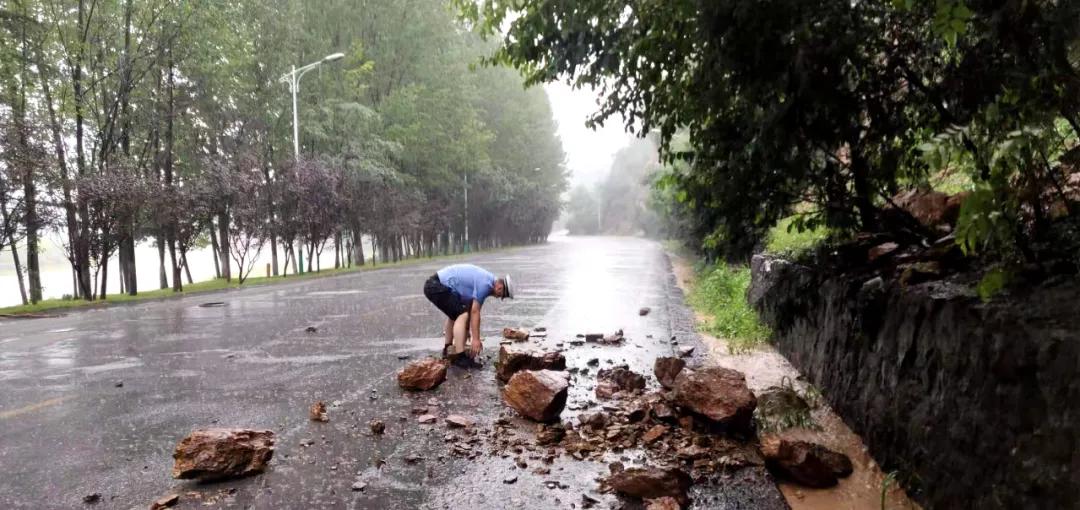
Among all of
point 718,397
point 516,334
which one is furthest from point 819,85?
point 516,334

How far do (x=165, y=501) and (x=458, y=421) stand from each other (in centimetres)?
202

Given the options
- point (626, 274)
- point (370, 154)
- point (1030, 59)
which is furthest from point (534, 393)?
point (370, 154)

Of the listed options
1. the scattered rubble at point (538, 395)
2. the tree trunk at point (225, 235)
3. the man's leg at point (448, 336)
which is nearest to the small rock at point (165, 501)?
the scattered rubble at point (538, 395)

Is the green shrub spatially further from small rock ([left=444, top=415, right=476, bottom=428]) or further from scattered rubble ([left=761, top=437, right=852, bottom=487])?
small rock ([left=444, top=415, right=476, bottom=428])

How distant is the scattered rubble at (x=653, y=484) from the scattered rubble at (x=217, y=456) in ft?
7.56

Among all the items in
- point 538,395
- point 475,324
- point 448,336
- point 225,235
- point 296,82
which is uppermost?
point 296,82

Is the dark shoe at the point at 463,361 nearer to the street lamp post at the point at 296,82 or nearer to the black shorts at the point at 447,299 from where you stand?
the black shorts at the point at 447,299

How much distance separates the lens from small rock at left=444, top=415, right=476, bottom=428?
15.6ft

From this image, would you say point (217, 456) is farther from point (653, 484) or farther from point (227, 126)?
point (227, 126)

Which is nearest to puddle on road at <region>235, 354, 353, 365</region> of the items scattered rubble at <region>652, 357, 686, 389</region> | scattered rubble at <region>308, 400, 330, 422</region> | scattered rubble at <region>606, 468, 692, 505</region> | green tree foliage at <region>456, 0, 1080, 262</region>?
scattered rubble at <region>308, 400, 330, 422</region>

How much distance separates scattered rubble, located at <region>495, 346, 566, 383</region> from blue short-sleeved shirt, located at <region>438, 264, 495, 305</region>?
0.70 metres

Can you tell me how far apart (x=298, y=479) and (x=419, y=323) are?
20.6 feet

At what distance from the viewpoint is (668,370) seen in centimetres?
579

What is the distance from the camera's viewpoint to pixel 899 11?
355 centimetres
